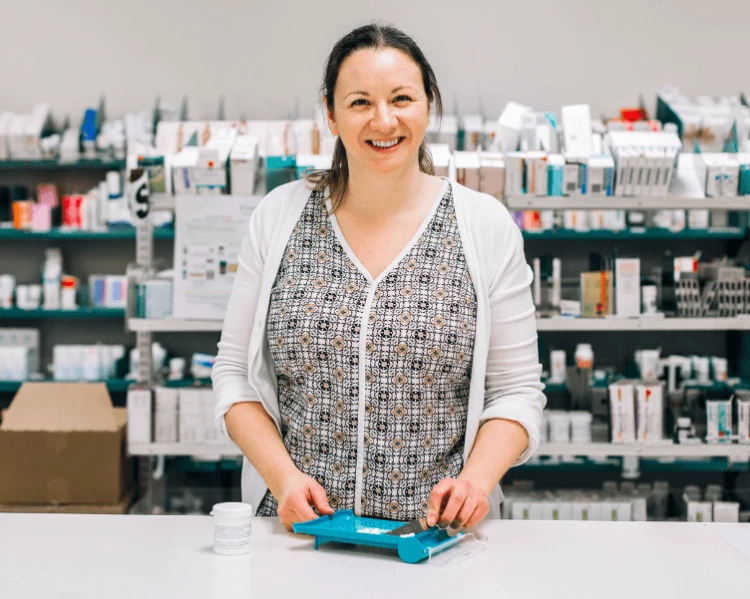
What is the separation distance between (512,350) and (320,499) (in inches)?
19.1

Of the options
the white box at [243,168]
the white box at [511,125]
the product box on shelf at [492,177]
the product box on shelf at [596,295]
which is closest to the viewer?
the white box at [243,168]

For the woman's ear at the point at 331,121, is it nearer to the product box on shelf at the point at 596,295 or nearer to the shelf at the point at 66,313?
the product box on shelf at the point at 596,295

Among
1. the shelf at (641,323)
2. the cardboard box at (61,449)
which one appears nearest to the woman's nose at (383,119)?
the shelf at (641,323)

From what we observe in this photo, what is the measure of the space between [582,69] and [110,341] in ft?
12.9

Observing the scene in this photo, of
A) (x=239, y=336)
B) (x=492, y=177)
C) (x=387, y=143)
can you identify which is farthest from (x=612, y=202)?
(x=239, y=336)

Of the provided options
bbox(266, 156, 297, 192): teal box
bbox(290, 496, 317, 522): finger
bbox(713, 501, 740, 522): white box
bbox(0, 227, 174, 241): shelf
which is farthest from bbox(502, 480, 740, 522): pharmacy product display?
bbox(0, 227, 174, 241): shelf

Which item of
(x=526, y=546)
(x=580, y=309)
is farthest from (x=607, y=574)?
(x=580, y=309)

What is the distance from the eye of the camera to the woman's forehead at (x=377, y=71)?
5.50 ft

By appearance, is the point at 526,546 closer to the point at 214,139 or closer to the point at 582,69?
the point at 214,139

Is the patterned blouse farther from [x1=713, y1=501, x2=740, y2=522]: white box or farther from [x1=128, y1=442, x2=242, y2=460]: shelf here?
[x1=713, y1=501, x2=740, y2=522]: white box

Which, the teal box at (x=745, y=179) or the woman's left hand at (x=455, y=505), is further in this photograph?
the teal box at (x=745, y=179)

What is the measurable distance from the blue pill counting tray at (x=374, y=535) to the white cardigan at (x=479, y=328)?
26 centimetres

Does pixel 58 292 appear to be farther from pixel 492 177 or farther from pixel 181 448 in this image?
pixel 492 177

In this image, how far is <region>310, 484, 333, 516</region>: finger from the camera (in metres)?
1.57
